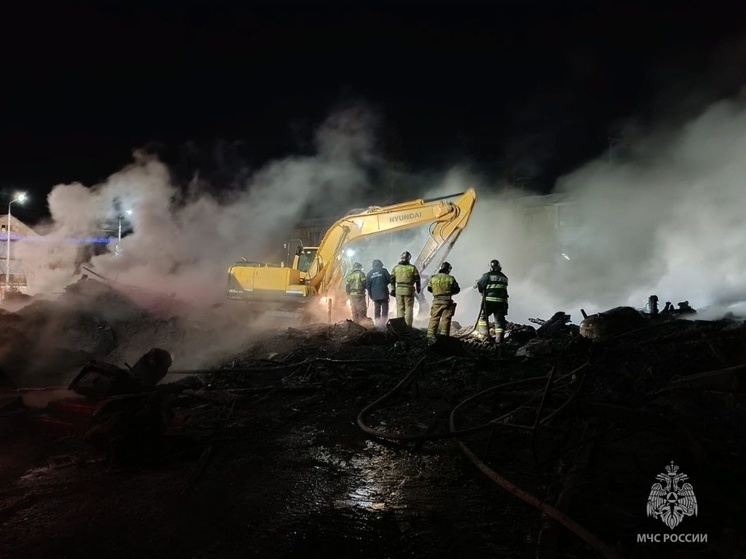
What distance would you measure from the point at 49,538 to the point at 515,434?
11.8ft

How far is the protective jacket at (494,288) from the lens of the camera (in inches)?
351

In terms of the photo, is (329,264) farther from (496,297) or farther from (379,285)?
(496,297)

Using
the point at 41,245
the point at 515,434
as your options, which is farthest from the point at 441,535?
the point at 41,245

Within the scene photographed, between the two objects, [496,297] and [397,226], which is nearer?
[496,297]

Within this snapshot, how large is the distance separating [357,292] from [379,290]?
0.62m

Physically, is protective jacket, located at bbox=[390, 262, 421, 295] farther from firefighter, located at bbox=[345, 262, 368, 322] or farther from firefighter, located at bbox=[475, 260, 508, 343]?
firefighter, located at bbox=[475, 260, 508, 343]

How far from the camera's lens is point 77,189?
80.1 feet

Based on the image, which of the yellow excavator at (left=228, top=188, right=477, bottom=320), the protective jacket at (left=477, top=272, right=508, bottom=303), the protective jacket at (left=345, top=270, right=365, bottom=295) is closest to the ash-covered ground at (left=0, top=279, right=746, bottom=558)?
the protective jacket at (left=477, top=272, right=508, bottom=303)

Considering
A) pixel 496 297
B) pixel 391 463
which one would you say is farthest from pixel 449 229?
pixel 391 463

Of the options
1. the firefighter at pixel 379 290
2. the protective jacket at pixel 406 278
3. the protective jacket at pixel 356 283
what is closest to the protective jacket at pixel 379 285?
the firefighter at pixel 379 290

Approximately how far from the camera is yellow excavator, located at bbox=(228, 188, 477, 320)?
464 inches

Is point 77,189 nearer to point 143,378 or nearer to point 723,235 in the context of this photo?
point 143,378

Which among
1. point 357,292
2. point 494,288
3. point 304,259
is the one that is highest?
point 304,259

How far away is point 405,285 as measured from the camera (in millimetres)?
10195
